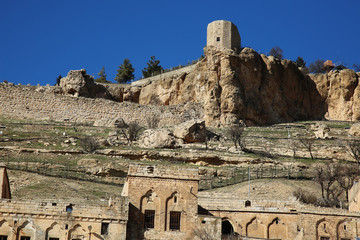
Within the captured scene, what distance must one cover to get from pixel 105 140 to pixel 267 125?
643 inches

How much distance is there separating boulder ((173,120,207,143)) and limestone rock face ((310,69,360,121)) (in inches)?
764

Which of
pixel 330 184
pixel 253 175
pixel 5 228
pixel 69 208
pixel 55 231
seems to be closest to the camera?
pixel 5 228

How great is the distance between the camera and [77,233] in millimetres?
26438

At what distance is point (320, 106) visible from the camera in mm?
67312

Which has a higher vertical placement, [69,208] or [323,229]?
[69,208]

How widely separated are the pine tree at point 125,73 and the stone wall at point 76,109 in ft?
58.0

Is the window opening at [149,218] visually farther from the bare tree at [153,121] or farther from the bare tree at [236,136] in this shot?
the bare tree at [153,121]

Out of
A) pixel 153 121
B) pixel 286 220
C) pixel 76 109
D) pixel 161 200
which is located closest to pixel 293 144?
pixel 153 121

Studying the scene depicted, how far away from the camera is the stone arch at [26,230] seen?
85.1ft

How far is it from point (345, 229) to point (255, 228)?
3788mm

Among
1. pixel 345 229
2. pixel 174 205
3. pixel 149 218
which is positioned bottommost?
pixel 345 229

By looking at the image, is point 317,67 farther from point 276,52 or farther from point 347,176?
point 347,176

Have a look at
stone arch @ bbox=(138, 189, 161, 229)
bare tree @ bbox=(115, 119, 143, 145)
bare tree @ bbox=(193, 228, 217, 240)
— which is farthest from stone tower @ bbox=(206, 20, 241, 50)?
bare tree @ bbox=(193, 228, 217, 240)

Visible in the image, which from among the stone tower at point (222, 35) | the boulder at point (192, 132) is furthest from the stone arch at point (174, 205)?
the stone tower at point (222, 35)
